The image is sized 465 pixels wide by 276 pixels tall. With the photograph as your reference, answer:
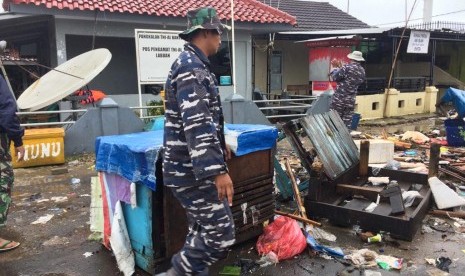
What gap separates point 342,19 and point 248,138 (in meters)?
18.0

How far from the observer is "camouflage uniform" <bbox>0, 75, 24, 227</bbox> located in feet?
12.2

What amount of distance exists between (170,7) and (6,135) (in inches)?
342

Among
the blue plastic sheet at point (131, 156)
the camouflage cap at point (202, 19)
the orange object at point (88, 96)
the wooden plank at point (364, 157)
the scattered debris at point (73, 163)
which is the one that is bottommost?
the scattered debris at point (73, 163)

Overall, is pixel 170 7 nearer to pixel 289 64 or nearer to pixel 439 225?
pixel 289 64

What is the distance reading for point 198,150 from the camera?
2387 millimetres

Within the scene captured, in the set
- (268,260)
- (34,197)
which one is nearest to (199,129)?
(268,260)

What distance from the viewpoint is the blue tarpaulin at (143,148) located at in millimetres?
3076

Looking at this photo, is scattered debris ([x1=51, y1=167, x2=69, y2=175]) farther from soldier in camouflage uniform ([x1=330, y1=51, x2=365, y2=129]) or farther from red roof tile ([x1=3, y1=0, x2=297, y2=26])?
soldier in camouflage uniform ([x1=330, y1=51, x2=365, y2=129])

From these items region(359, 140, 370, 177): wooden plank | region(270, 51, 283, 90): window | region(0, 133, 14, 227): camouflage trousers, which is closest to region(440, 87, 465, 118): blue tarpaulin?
region(359, 140, 370, 177): wooden plank

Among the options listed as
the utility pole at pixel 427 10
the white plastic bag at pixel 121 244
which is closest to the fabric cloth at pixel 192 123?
the white plastic bag at pixel 121 244

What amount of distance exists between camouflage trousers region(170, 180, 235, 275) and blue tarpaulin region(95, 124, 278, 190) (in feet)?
1.80

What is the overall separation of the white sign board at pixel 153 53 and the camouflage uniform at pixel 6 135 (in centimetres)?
560

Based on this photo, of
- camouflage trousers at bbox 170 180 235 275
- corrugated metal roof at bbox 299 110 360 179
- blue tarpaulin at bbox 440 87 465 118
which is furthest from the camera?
blue tarpaulin at bbox 440 87 465 118

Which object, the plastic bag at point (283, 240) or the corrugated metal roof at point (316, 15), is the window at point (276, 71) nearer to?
the corrugated metal roof at point (316, 15)
